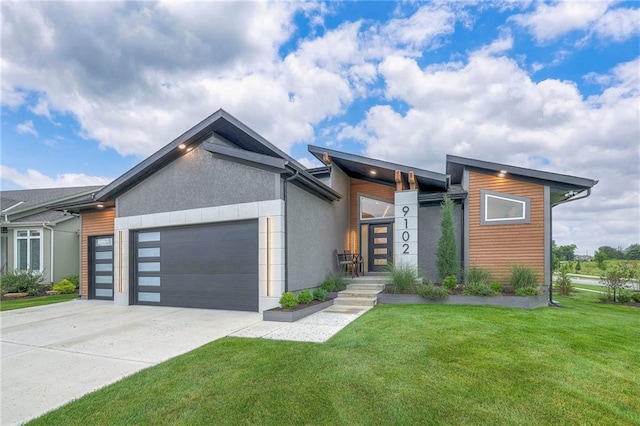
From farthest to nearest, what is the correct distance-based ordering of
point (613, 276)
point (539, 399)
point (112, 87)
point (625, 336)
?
point (112, 87) < point (613, 276) < point (625, 336) < point (539, 399)

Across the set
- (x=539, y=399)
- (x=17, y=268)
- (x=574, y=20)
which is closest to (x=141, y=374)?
(x=539, y=399)

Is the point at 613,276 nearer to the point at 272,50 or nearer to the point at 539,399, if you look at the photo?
the point at 539,399

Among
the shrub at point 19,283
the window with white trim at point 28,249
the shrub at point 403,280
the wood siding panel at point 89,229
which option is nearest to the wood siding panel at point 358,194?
the shrub at point 403,280

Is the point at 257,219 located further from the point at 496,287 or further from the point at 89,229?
the point at 89,229

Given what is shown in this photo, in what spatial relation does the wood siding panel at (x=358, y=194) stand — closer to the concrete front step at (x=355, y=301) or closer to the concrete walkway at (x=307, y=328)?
the concrete front step at (x=355, y=301)

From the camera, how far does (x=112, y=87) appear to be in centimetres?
1171

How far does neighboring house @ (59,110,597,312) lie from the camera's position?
808 centimetres

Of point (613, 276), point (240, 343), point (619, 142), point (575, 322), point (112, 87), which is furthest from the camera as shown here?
point (619, 142)

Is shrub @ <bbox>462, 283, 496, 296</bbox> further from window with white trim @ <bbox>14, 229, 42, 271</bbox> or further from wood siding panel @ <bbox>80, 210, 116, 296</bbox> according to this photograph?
window with white trim @ <bbox>14, 229, 42, 271</bbox>

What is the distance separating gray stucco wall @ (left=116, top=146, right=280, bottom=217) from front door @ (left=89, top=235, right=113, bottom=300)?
6.90ft

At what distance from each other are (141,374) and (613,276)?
48.0ft

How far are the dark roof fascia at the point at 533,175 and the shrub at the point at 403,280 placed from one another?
4.00m

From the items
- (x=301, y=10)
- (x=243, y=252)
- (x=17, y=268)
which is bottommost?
(x=17, y=268)

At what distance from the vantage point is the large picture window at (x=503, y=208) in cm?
940
